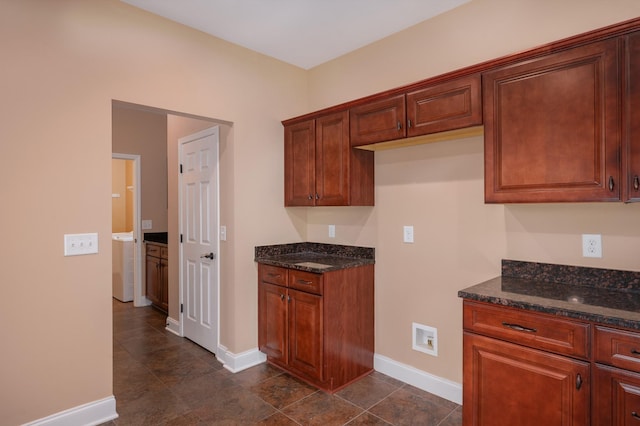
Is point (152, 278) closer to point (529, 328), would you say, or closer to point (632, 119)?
point (529, 328)

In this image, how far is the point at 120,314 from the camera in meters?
4.60

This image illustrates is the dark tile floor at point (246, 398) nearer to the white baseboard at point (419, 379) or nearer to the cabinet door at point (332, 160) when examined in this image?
the white baseboard at point (419, 379)

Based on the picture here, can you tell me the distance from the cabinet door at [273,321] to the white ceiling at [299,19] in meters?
2.13

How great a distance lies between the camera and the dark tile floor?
2279 mm

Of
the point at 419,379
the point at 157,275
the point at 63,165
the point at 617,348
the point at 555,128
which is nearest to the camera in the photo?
the point at 617,348

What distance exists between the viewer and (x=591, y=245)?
1916mm

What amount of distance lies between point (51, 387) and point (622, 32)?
11.8ft

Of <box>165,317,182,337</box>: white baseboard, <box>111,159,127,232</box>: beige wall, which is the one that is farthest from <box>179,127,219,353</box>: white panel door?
<box>111,159,127,232</box>: beige wall

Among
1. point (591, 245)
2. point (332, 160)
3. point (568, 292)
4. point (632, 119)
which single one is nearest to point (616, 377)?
point (568, 292)

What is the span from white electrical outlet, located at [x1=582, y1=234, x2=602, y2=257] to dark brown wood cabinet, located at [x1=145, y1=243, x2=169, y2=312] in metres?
4.28

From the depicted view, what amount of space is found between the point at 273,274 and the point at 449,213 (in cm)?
152

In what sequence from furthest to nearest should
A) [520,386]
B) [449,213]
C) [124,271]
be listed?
[124,271] < [449,213] < [520,386]

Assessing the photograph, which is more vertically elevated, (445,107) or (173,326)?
(445,107)

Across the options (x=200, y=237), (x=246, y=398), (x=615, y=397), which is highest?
(x=200, y=237)
